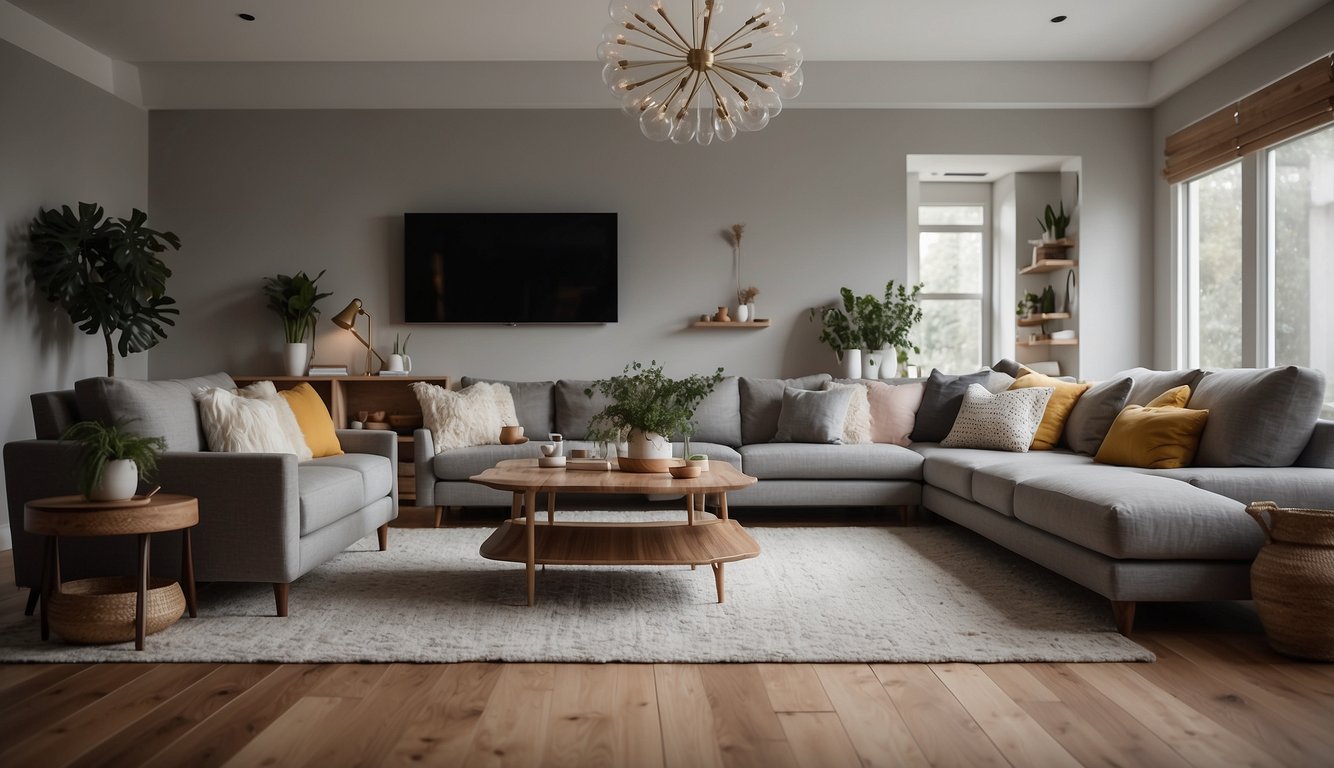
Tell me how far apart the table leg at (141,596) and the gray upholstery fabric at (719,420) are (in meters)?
3.26

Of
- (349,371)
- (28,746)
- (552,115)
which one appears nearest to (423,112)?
(552,115)

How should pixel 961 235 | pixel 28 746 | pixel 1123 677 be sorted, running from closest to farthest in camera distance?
pixel 28 746, pixel 1123 677, pixel 961 235

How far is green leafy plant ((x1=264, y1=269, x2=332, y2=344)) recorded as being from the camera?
5.85m

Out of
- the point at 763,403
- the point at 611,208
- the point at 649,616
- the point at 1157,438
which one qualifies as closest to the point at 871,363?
the point at 763,403

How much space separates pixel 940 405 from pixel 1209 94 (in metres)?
2.40

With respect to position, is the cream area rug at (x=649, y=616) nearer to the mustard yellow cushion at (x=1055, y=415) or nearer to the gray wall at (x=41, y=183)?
the mustard yellow cushion at (x=1055, y=415)

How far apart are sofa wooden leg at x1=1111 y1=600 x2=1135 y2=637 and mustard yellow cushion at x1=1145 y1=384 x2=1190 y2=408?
1.40m

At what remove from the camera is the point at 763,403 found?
18.4ft

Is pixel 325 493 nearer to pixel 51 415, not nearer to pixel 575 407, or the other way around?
pixel 51 415

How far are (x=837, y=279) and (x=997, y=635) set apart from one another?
3.63 m

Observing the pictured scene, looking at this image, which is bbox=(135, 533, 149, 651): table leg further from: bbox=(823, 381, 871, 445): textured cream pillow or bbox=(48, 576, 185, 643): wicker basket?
bbox=(823, 381, 871, 445): textured cream pillow

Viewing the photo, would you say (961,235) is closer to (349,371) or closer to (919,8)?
(919,8)

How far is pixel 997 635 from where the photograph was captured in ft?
9.26

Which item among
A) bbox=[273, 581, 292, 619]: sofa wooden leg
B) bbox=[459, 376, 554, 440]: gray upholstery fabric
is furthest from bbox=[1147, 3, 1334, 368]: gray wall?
bbox=[273, 581, 292, 619]: sofa wooden leg
